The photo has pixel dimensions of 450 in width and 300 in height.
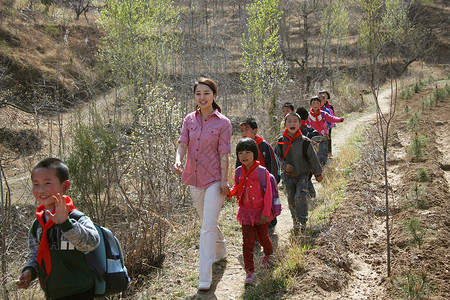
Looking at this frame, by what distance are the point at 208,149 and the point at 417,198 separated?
3312 mm

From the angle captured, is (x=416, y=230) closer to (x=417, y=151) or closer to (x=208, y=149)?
(x=208, y=149)

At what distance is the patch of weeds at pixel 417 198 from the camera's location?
A: 5.29 m

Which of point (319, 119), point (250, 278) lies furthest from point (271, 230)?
point (319, 119)

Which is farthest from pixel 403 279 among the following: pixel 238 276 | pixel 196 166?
pixel 196 166

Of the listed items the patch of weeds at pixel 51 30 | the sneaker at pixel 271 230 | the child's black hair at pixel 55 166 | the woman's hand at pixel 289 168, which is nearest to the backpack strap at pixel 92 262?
the child's black hair at pixel 55 166

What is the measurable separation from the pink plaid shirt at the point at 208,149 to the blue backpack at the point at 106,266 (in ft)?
4.59

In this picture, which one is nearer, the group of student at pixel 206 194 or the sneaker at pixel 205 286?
the group of student at pixel 206 194

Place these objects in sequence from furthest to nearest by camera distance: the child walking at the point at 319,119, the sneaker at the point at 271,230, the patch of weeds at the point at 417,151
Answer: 1. the child walking at the point at 319,119
2. the patch of weeds at the point at 417,151
3. the sneaker at the point at 271,230

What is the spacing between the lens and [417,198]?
17.6 feet

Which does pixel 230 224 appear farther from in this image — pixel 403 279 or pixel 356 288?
pixel 403 279

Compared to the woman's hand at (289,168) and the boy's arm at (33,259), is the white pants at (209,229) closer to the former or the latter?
the woman's hand at (289,168)

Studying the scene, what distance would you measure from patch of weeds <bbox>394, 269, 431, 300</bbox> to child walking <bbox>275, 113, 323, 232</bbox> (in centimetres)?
156

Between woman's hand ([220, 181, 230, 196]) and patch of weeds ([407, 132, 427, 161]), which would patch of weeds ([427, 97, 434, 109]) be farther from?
woman's hand ([220, 181, 230, 196])

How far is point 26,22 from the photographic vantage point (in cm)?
3250
